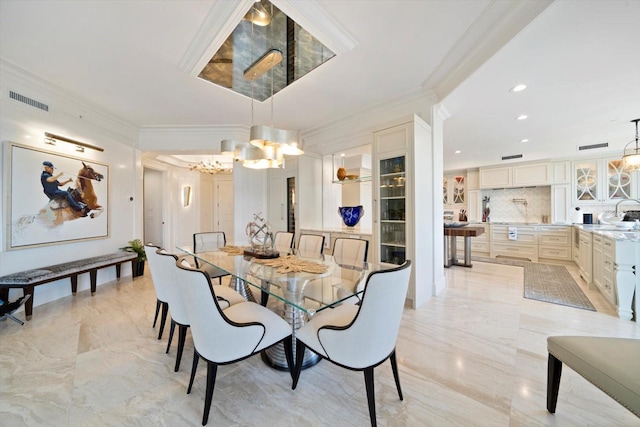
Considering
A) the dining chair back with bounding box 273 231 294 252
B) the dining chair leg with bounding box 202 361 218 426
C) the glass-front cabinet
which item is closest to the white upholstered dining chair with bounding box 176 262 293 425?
the dining chair leg with bounding box 202 361 218 426

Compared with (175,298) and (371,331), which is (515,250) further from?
(175,298)

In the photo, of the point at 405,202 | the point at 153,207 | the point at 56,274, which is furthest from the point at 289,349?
the point at 153,207

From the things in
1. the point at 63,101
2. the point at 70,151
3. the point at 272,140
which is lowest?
the point at 272,140

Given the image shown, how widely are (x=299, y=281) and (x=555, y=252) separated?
673 cm

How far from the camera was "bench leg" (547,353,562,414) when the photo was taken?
1.37 metres

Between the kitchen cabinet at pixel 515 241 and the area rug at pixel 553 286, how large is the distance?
0.78m

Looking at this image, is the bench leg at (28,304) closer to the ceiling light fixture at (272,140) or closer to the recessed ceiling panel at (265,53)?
the ceiling light fixture at (272,140)

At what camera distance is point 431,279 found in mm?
3191

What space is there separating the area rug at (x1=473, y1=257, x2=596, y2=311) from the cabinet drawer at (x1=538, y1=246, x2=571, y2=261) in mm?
609

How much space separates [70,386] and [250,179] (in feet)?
12.0

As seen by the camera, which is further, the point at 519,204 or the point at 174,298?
the point at 519,204

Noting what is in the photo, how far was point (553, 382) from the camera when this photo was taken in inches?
54.3

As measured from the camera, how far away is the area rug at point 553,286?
10.0 feet

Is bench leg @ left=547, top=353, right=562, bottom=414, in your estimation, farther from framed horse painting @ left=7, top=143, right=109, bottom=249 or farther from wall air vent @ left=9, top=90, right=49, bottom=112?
wall air vent @ left=9, top=90, right=49, bottom=112
